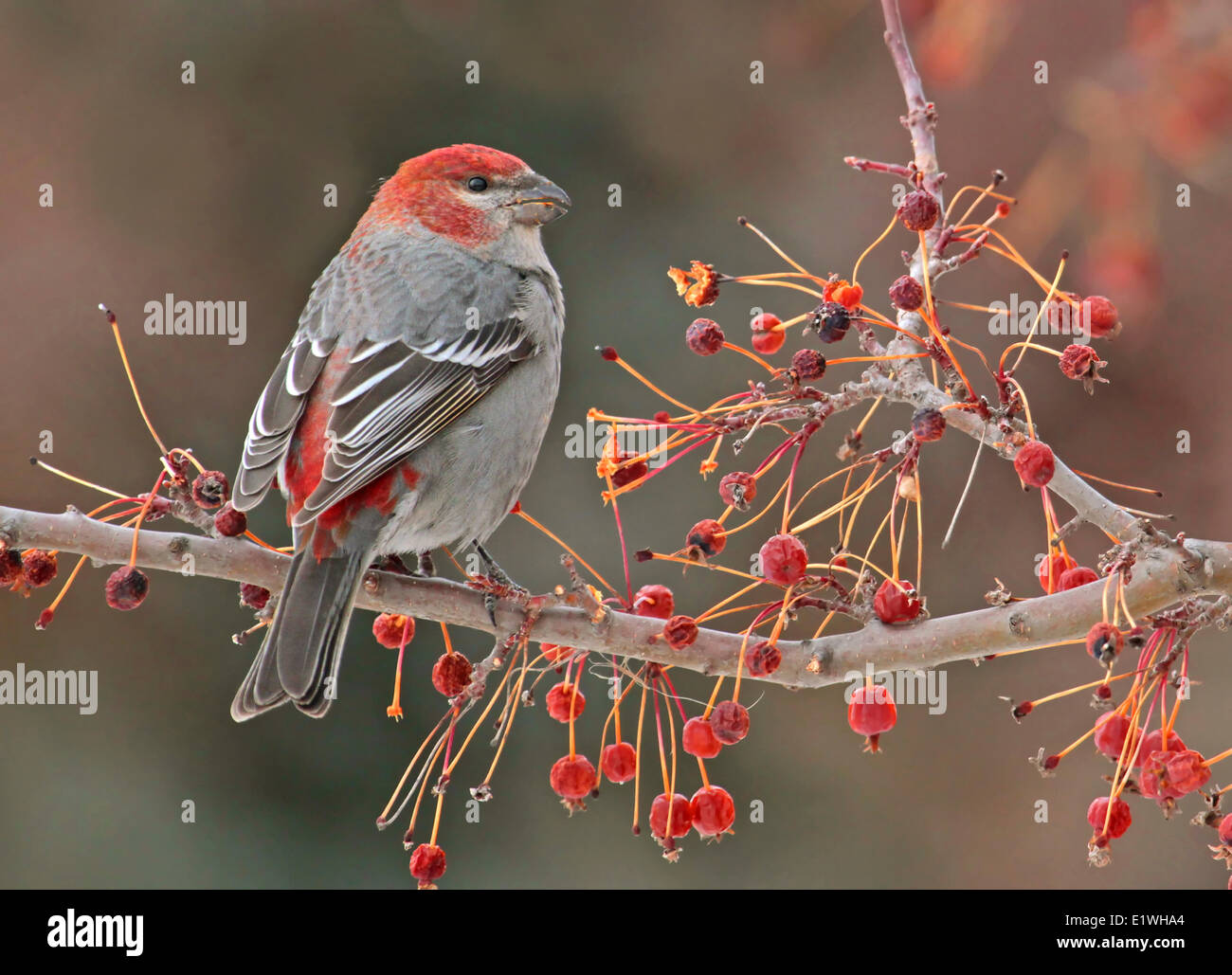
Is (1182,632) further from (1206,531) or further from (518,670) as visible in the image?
(1206,531)

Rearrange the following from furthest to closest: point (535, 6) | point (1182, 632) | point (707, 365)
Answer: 1. point (535, 6)
2. point (707, 365)
3. point (1182, 632)

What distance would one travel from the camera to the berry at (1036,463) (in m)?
2.54

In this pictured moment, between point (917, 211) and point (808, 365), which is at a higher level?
point (917, 211)

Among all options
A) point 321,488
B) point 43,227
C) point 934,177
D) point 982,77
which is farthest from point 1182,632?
point 43,227

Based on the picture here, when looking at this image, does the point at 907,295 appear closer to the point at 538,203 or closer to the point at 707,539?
the point at 707,539

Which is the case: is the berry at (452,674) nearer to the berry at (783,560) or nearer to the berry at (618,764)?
the berry at (618,764)

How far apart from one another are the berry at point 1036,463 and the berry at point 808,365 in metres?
0.41

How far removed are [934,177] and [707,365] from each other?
3.98 m

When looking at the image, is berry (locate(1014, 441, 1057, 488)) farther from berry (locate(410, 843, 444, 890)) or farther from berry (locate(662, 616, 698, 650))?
berry (locate(410, 843, 444, 890))

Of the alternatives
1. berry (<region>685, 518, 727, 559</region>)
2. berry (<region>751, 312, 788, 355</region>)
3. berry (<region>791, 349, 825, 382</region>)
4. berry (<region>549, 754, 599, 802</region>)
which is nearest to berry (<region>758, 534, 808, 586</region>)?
berry (<region>685, 518, 727, 559</region>)

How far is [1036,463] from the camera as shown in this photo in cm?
254

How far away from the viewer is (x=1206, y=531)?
5637 millimetres

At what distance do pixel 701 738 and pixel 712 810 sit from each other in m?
0.20

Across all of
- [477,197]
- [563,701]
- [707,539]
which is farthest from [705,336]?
[477,197]
